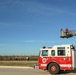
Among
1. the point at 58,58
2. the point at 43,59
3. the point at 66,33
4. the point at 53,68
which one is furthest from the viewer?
the point at 43,59

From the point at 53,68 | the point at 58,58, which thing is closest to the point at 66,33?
the point at 58,58

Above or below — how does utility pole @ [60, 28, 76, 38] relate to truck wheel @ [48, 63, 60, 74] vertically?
above

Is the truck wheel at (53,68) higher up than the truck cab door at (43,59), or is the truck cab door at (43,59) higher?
the truck cab door at (43,59)

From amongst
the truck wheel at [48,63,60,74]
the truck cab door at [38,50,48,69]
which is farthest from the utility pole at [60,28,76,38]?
the truck cab door at [38,50,48,69]

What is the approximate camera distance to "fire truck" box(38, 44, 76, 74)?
19.8 m

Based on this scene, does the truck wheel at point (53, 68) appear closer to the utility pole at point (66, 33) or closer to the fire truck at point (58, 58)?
the fire truck at point (58, 58)

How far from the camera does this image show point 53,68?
20.4 metres

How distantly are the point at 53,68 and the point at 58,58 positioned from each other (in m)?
0.96

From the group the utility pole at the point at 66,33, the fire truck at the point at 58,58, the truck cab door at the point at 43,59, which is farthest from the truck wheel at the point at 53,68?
the utility pole at the point at 66,33

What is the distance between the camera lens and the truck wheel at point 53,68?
66.6 feet

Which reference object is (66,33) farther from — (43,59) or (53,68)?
(43,59)

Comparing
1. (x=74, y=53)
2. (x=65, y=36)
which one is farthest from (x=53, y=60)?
(x=65, y=36)

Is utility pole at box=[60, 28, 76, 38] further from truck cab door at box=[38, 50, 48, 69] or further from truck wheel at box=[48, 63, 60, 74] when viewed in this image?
truck cab door at box=[38, 50, 48, 69]

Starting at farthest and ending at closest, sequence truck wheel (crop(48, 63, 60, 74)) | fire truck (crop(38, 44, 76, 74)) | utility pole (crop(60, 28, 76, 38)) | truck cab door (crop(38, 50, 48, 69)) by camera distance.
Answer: truck cab door (crop(38, 50, 48, 69)) < truck wheel (crop(48, 63, 60, 74)) < fire truck (crop(38, 44, 76, 74)) < utility pole (crop(60, 28, 76, 38))
